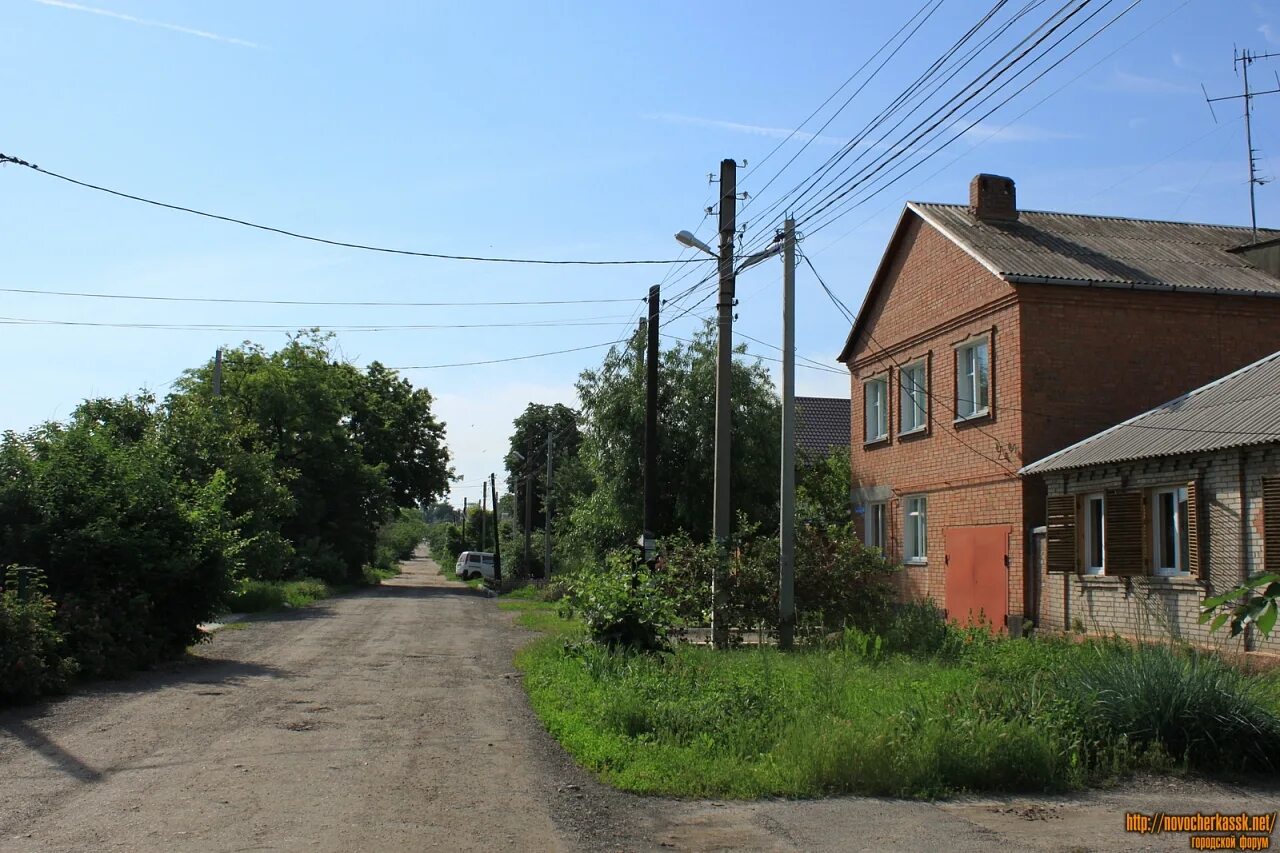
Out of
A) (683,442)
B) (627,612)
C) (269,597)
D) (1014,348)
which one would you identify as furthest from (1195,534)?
(269,597)

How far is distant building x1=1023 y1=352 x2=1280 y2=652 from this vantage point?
1340 centimetres

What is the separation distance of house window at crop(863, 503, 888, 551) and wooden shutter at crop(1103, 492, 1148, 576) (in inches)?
319

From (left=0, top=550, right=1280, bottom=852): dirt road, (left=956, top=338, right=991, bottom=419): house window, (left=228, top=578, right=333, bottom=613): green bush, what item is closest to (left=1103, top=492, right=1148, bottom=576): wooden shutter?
(left=956, top=338, right=991, bottom=419): house window

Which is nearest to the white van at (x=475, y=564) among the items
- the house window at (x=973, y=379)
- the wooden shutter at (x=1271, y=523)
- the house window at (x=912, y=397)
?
the house window at (x=912, y=397)

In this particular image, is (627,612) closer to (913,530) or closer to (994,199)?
(913,530)

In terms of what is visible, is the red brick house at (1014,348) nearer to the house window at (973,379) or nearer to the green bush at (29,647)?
the house window at (973,379)

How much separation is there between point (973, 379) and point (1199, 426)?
528 centimetres

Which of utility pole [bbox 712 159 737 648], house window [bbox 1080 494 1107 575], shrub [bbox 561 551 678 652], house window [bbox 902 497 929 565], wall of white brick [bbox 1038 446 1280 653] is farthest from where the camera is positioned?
house window [bbox 902 497 929 565]

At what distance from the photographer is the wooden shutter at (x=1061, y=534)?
1650 centimetres

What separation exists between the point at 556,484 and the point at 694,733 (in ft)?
116

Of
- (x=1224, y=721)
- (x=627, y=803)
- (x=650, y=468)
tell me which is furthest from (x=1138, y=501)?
(x=627, y=803)

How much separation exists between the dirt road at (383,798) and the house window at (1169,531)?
733cm

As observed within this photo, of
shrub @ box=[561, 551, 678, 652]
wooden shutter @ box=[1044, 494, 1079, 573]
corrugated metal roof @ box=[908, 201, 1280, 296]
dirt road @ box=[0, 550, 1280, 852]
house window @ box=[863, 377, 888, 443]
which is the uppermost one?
corrugated metal roof @ box=[908, 201, 1280, 296]

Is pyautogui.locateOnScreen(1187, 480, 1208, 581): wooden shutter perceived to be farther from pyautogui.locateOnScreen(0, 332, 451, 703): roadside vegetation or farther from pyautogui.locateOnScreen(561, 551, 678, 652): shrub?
pyautogui.locateOnScreen(0, 332, 451, 703): roadside vegetation
